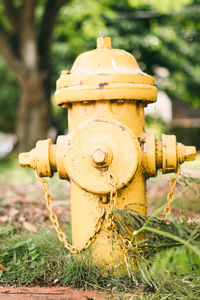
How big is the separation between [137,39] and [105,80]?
9.87 m

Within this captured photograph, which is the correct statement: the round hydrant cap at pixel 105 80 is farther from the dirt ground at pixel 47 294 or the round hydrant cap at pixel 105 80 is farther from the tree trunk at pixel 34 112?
the tree trunk at pixel 34 112

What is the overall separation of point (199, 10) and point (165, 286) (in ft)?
40.4

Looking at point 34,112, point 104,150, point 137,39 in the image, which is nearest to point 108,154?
point 104,150

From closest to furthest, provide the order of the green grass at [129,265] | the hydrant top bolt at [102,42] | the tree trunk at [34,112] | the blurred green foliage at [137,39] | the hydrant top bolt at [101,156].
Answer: the green grass at [129,265], the hydrant top bolt at [101,156], the hydrant top bolt at [102,42], the tree trunk at [34,112], the blurred green foliage at [137,39]

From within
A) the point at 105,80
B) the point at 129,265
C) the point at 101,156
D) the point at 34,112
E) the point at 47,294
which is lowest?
the point at 47,294

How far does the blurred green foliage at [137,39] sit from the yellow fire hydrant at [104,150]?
8638mm

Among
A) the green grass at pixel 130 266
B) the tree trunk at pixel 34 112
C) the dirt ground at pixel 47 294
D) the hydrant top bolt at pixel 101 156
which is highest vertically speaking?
the tree trunk at pixel 34 112

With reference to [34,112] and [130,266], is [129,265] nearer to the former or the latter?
[130,266]

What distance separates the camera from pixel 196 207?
144 inches

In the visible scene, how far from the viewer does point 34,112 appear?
9.70 meters

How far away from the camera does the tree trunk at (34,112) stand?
9.19 m

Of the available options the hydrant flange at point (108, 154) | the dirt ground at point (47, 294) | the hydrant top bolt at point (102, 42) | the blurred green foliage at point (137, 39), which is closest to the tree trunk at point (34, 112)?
the blurred green foliage at point (137, 39)

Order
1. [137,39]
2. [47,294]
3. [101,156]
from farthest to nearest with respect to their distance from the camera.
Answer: [137,39], [101,156], [47,294]

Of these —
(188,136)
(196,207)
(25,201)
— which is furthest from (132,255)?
(188,136)
